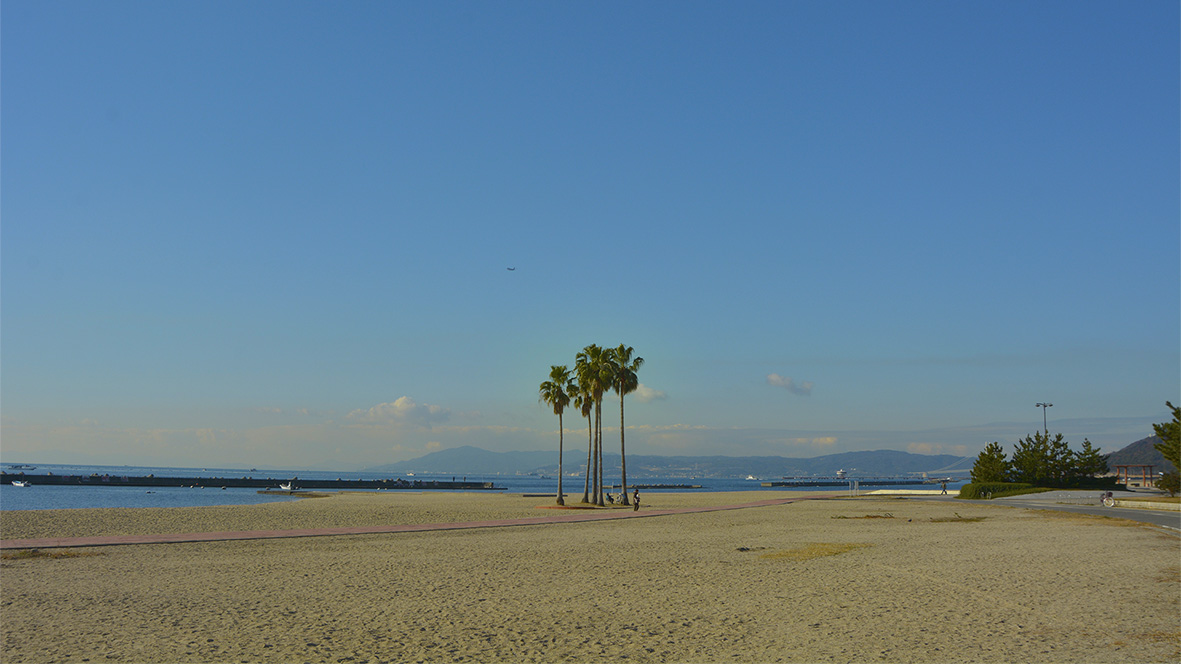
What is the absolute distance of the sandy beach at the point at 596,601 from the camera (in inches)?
421

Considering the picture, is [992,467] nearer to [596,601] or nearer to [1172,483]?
[1172,483]

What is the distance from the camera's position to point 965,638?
11594 mm

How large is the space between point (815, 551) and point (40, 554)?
20455mm

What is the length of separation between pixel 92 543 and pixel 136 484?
13151 centimetres

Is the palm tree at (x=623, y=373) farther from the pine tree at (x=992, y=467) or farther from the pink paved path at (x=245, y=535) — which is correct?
the pine tree at (x=992, y=467)

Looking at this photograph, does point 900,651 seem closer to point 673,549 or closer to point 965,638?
point 965,638

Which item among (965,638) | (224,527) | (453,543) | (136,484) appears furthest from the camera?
(136,484)

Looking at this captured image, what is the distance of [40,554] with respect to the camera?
20.2 m

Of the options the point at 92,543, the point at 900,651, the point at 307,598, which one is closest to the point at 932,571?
the point at 900,651

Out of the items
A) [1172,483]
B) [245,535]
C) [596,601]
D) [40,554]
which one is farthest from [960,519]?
[40,554]

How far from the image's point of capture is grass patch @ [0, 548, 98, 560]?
19.5m

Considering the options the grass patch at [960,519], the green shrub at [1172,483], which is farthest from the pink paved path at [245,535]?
the green shrub at [1172,483]

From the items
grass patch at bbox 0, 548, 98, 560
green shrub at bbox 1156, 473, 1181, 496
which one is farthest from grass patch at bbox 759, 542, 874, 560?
green shrub at bbox 1156, 473, 1181, 496

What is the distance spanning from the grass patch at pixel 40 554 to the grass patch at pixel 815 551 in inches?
696
